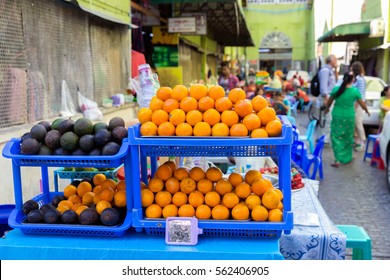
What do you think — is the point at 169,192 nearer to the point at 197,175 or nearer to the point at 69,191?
the point at 197,175

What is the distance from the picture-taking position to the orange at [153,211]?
8.64 ft

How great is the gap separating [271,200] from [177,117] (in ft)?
2.44

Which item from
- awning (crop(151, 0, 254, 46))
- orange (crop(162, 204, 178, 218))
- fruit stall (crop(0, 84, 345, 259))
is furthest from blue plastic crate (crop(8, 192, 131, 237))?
awning (crop(151, 0, 254, 46))

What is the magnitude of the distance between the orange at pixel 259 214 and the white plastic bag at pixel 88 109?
14.7 feet

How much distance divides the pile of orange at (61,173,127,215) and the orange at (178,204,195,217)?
0.41 meters

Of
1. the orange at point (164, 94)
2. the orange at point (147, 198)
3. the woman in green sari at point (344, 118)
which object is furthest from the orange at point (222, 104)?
the woman in green sari at point (344, 118)

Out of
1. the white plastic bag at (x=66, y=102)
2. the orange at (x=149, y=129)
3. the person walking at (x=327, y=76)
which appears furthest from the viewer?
the person walking at (x=327, y=76)

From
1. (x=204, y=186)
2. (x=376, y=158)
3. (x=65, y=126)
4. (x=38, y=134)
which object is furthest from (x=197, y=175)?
(x=376, y=158)

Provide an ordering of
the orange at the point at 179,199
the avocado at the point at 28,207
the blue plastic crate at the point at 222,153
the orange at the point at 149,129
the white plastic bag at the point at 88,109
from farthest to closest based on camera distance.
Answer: the white plastic bag at the point at 88,109 → the avocado at the point at 28,207 → the orange at the point at 179,199 → the orange at the point at 149,129 → the blue plastic crate at the point at 222,153

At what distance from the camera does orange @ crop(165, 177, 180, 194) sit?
8.95 feet

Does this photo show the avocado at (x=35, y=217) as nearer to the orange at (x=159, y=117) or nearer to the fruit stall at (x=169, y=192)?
the fruit stall at (x=169, y=192)

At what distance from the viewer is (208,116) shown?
103 inches
